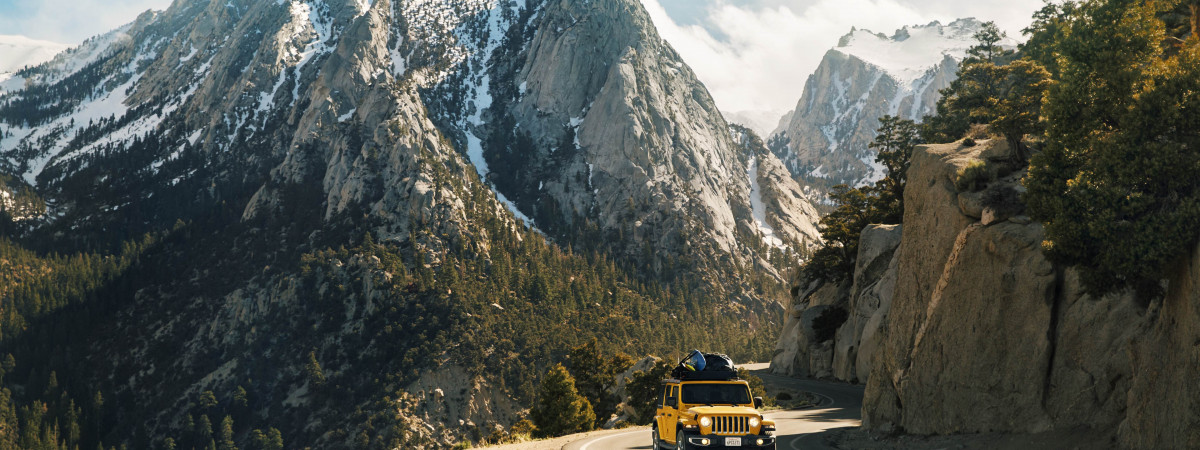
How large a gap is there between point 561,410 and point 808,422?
2984 cm

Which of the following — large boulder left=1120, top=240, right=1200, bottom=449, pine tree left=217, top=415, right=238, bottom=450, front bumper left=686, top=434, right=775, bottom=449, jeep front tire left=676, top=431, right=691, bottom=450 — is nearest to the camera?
large boulder left=1120, top=240, right=1200, bottom=449

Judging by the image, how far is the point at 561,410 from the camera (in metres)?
61.6

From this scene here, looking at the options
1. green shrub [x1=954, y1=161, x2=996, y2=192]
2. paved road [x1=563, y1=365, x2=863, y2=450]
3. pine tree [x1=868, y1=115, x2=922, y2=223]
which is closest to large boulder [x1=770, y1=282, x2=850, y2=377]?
paved road [x1=563, y1=365, x2=863, y2=450]

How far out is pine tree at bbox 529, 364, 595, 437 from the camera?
61.2 meters

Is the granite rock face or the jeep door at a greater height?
the granite rock face

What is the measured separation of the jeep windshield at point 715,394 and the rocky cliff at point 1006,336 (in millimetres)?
7455

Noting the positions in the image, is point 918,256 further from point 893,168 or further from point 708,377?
point 893,168

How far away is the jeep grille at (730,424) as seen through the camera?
60.9ft

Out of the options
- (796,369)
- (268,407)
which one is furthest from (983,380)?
(268,407)

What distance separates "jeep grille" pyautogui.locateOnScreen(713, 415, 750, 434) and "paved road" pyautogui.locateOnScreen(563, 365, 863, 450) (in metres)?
6.89

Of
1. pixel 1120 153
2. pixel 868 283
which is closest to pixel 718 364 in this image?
pixel 1120 153

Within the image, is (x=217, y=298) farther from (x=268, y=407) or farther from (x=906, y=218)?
(x=906, y=218)

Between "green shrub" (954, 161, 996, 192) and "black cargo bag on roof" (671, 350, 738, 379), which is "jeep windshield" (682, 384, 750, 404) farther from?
"green shrub" (954, 161, 996, 192)

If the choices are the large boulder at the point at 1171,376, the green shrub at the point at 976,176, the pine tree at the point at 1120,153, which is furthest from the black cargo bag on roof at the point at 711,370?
the green shrub at the point at 976,176
